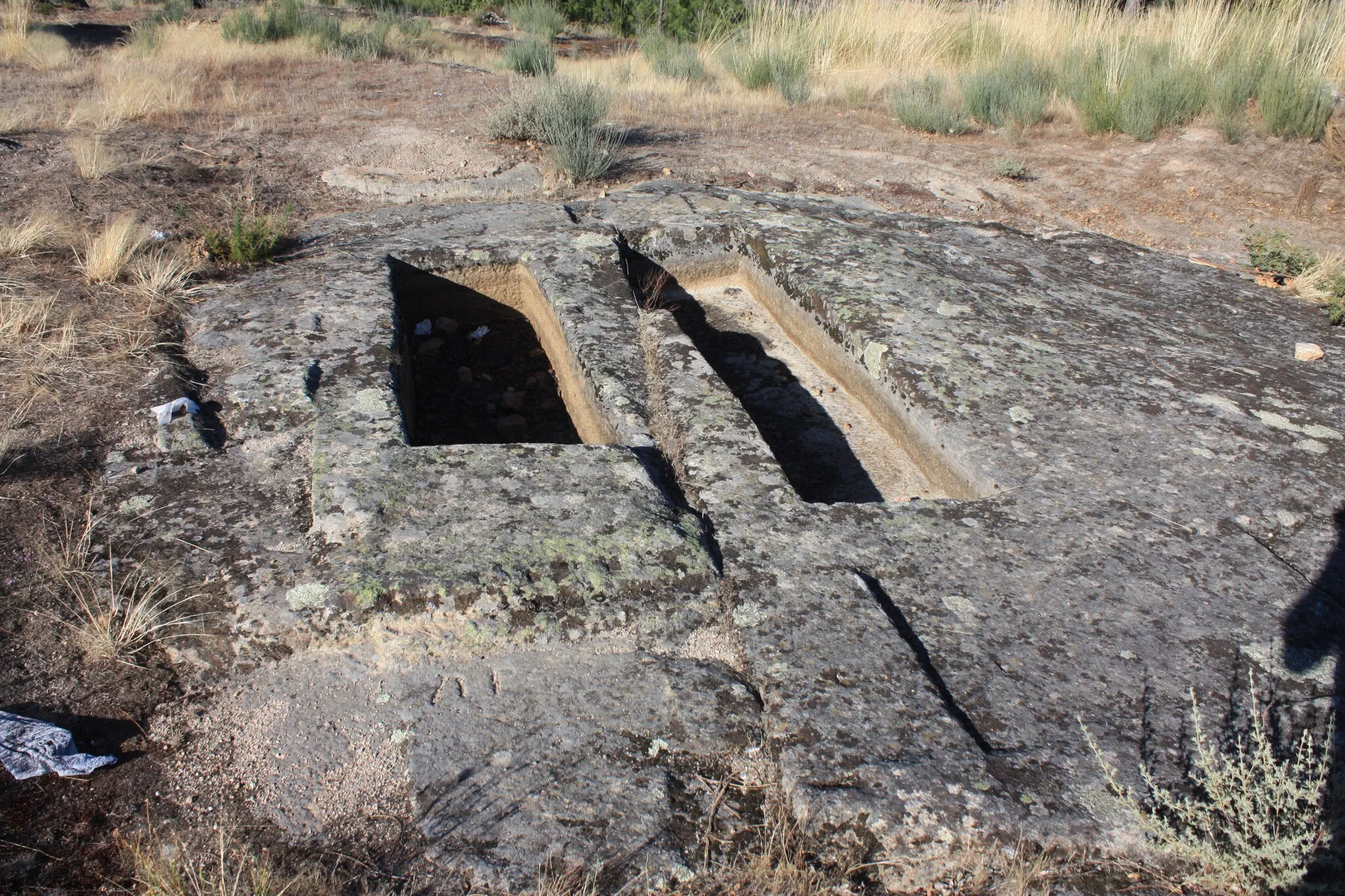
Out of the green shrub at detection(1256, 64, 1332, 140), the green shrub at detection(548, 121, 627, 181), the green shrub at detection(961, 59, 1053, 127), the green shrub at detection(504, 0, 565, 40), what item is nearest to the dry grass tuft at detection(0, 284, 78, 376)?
the green shrub at detection(548, 121, 627, 181)

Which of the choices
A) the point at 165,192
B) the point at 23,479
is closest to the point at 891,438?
the point at 23,479

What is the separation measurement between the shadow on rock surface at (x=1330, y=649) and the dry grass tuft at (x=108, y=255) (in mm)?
3788

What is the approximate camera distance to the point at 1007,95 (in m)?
7.19

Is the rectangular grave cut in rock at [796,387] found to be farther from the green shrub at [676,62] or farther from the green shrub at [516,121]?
the green shrub at [676,62]

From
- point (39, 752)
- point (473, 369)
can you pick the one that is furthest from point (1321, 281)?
point (39, 752)

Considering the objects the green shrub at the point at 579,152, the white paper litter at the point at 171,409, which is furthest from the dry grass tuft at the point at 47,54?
the white paper litter at the point at 171,409

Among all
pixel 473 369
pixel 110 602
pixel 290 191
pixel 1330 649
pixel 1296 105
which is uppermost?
pixel 1296 105

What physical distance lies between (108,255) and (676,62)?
7.49 metres

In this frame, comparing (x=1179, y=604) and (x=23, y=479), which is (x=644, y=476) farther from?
(x=23, y=479)

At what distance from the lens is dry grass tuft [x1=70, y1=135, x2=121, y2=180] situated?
4.24 metres

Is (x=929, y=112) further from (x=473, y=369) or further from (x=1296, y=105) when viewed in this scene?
(x=473, y=369)

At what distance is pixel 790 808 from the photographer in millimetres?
1573

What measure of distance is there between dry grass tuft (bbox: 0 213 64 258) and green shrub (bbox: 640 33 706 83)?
664 centimetres

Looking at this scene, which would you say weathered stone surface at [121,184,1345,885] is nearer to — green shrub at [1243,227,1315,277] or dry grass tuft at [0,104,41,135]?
green shrub at [1243,227,1315,277]
